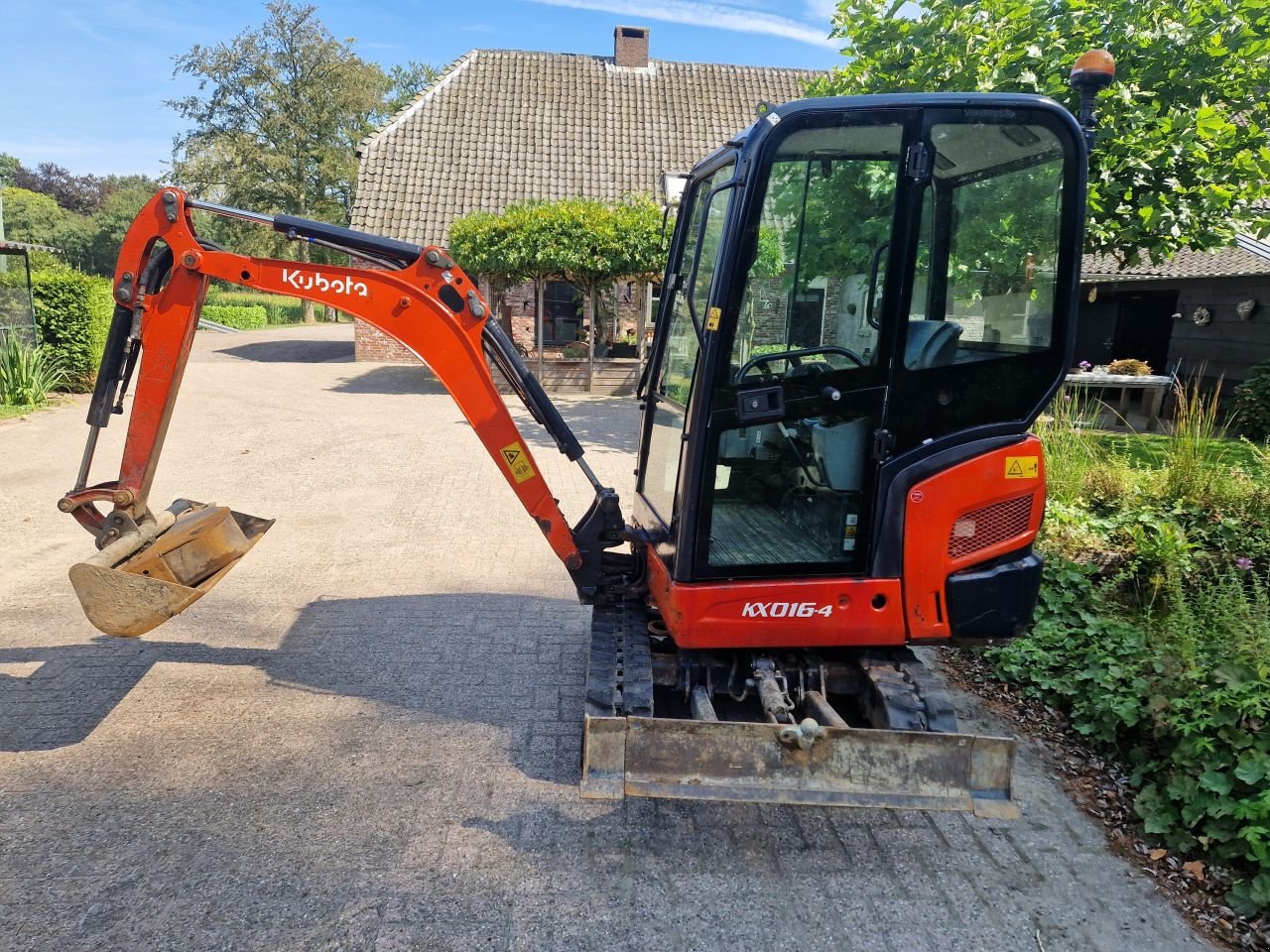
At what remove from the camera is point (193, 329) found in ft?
13.0

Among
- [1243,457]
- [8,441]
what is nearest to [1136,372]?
[1243,457]

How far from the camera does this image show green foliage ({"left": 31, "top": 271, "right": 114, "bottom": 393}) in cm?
1348

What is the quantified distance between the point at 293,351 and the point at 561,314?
10.0m

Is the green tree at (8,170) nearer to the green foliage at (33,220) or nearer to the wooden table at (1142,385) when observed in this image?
the green foliage at (33,220)

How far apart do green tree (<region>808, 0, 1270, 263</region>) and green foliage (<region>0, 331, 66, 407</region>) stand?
500 inches

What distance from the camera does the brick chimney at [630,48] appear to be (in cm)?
2406

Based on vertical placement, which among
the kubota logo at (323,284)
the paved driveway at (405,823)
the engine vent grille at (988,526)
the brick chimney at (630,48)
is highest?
the brick chimney at (630,48)

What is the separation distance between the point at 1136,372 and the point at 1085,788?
11478 mm

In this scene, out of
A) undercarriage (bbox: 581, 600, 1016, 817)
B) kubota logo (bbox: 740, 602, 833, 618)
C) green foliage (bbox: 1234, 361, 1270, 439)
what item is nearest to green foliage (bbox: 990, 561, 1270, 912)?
undercarriage (bbox: 581, 600, 1016, 817)

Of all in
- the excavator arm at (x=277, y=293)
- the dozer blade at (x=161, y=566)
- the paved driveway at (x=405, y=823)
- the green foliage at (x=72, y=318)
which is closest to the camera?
the paved driveway at (x=405, y=823)

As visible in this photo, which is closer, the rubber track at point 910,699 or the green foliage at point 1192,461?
the rubber track at point 910,699

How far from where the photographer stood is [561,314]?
70.4 ft

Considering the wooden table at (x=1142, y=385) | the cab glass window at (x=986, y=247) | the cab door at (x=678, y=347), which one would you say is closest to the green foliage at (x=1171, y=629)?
the cab glass window at (x=986, y=247)

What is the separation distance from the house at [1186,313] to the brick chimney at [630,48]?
46.0 ft
